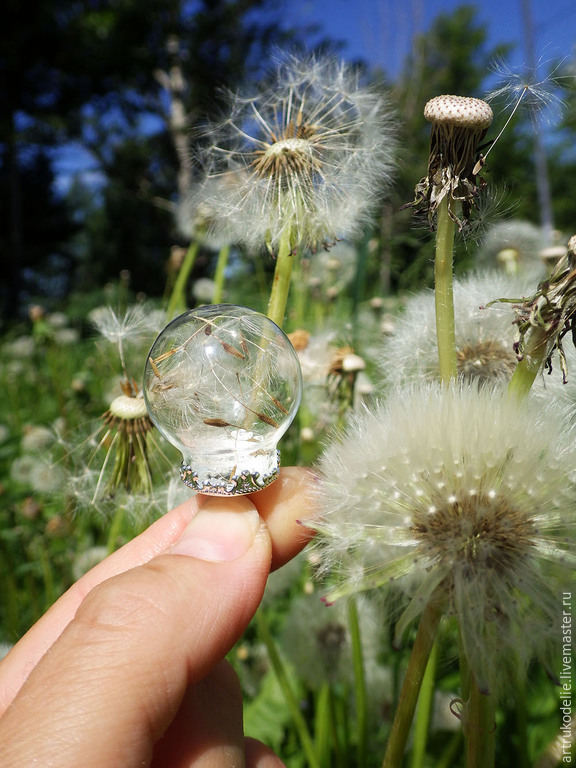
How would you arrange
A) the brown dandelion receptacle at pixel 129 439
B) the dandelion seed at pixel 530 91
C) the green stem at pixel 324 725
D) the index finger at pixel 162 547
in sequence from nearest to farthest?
the dandelion seed at pixel 530 91 < the index finger at pixel 162 547 < the brown dandelion receptacle at pixel 129 439 < the green stem at pixel 324 725

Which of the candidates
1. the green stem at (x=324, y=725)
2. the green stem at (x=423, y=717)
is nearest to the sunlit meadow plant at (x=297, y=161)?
the green stem at (x=423, y=717)

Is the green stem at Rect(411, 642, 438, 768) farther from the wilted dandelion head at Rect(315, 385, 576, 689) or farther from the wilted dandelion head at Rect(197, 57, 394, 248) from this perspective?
the wilted dandelion head at Rect(197, 57, 394, 248)

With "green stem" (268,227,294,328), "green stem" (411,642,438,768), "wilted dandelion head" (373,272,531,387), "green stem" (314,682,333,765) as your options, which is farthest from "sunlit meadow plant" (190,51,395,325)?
"green stem" (314,682,333,765)

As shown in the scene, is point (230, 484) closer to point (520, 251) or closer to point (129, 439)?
point (129, 439)

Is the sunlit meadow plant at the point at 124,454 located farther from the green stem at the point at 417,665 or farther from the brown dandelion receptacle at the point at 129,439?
the green stem at the point at 417,665

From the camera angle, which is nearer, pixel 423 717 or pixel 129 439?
pixel 423 717

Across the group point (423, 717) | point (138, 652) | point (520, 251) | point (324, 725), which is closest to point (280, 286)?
point (138, 652)

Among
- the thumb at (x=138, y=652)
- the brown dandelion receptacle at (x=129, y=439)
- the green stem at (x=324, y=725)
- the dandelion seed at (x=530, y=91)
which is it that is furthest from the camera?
the green stem at (x=324, y=725)
